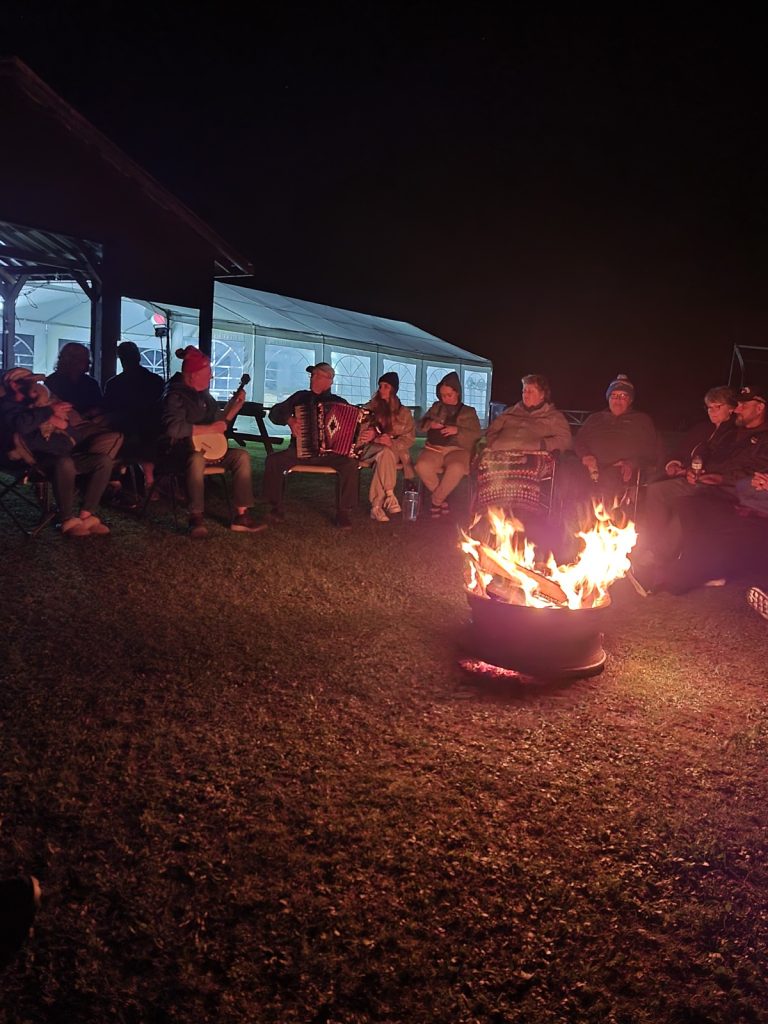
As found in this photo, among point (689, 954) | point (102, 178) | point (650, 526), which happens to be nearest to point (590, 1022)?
point (689, 954)

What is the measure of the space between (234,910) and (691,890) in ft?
4.33

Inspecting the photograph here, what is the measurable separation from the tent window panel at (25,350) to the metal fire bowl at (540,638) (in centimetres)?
1703

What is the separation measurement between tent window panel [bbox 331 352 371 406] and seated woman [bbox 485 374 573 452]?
13.3 meters

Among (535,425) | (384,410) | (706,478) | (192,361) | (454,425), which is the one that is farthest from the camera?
(454,425)

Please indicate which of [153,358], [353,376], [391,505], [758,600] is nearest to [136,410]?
[391,505]

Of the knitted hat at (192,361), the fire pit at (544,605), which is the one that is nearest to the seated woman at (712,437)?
the fire pit at (544,605)

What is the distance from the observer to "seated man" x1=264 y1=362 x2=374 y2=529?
8.00 metres

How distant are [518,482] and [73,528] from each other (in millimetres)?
4009

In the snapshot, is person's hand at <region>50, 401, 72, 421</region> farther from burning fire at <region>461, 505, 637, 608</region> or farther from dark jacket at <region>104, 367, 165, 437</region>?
burning fire at <region>461, 505, 637, 608</region>

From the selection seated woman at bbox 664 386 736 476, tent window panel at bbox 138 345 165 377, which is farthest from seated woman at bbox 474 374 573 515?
tent window panel at bbox 138 345 165 377

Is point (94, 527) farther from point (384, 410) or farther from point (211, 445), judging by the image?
point (384, 410)

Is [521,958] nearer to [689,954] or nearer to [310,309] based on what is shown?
[689,954]

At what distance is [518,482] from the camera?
7.51 metres

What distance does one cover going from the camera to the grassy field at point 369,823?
1.92 meters
